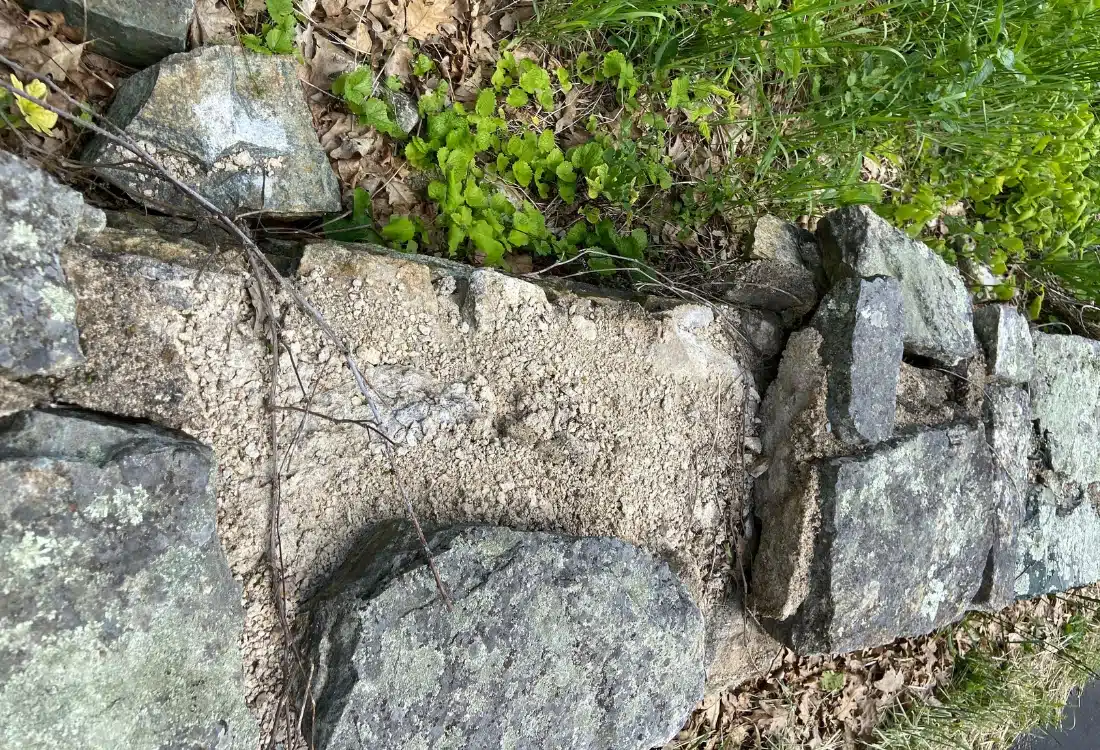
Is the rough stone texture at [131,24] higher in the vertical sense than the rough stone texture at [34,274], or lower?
higher

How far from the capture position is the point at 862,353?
1.96m

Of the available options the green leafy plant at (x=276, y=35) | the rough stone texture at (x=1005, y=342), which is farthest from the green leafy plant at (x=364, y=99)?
the rough stone texture at (x=1005, y=342)

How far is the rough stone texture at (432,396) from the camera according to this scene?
137 cm

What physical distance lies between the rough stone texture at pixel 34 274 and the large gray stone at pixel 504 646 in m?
0.64

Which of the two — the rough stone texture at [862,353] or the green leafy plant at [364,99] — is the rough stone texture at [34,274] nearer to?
the green leafy plant at [364,99]

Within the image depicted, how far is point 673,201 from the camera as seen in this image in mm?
2582

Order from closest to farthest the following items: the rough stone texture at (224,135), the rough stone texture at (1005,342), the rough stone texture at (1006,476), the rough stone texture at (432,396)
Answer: the rough stone texture at (432,396)
the rough stone texture at (224,135)
the rough stone texture at (1006,476)
the rough stone texture at (1005,342)

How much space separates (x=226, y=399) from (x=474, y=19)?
1416 mm

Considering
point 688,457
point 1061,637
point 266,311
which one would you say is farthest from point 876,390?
point 1061,637

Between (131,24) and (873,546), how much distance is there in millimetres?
2138

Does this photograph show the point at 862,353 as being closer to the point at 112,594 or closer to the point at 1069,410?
the point at 1069,410

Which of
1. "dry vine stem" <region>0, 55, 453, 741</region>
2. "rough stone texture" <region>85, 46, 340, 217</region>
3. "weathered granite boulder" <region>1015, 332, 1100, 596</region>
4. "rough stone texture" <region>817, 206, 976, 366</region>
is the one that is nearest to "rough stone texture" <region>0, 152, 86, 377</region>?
"dry vine stem" <region>0, 55, 453, 741</region>

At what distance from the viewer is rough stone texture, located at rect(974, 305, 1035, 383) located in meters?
2.49

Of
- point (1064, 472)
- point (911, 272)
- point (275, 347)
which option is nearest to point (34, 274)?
point (275, 347)
